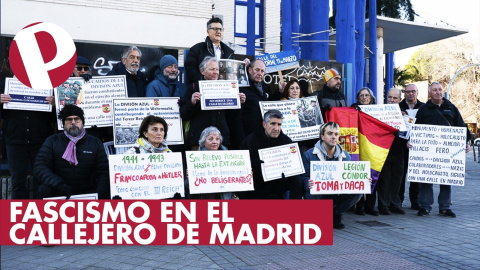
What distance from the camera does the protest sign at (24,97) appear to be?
6.50 m

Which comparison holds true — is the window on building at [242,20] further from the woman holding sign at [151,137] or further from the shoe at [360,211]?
the woman holding sign at [151,137]

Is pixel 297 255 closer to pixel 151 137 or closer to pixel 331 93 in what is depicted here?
pixel 151 137

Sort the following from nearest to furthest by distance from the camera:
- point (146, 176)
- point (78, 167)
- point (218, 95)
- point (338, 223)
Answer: point (146, 176)
point (78, 167)
point (218, 95)
point (338, 223)

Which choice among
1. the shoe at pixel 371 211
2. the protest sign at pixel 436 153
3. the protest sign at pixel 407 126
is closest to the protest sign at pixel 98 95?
the shoe at pixel 371 211

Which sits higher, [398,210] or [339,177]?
[339,177]

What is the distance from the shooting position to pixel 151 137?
6.03m

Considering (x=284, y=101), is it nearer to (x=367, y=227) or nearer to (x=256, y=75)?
(x=256, y=75)

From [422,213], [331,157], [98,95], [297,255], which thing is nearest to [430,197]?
[422,213]

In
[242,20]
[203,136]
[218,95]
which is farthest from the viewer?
[242,20]

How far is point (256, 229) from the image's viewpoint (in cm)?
532

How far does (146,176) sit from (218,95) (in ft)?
4.88

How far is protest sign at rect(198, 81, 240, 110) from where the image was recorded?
6602mm

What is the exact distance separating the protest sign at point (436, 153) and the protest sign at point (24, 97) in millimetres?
5295

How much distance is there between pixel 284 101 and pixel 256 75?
0.58m
